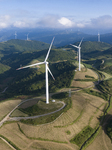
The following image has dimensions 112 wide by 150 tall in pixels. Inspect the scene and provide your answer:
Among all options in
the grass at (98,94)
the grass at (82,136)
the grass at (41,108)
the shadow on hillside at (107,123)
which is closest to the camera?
the grass at (82,136)

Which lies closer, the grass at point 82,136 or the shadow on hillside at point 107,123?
the grass at point 82,136

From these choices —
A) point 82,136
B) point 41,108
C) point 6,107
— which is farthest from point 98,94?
point 6,107

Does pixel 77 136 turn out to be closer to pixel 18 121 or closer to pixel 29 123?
pixel 29 123

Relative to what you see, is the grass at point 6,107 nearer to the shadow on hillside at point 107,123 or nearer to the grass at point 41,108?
the grass at point 41,108

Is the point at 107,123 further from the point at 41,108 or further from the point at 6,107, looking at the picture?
the point at 6,107

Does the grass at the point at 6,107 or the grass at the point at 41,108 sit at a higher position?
the grass at the point at 41,108

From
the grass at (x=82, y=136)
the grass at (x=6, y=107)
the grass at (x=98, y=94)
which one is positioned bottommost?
the grass at (x=82, y=136)

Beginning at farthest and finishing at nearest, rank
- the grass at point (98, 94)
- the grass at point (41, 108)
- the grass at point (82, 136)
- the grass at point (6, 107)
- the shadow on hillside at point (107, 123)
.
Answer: the grass at point (98, 94) → the grass at point (6, 107) → the grass at point (41, 108) → the shadow on hillside at point (107, 123) → the grass at point (82, 136)

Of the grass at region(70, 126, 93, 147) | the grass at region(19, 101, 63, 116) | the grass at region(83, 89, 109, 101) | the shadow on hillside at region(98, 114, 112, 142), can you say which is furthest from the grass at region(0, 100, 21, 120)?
the grass at region(83, 89, 109, 101)

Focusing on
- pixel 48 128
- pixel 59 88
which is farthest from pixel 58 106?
pixel 59 88

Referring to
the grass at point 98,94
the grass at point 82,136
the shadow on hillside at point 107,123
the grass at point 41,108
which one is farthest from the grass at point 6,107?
the grass at point 98,94

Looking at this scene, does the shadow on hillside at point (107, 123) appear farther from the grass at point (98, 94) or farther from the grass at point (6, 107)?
the grass at point (6, 107)
